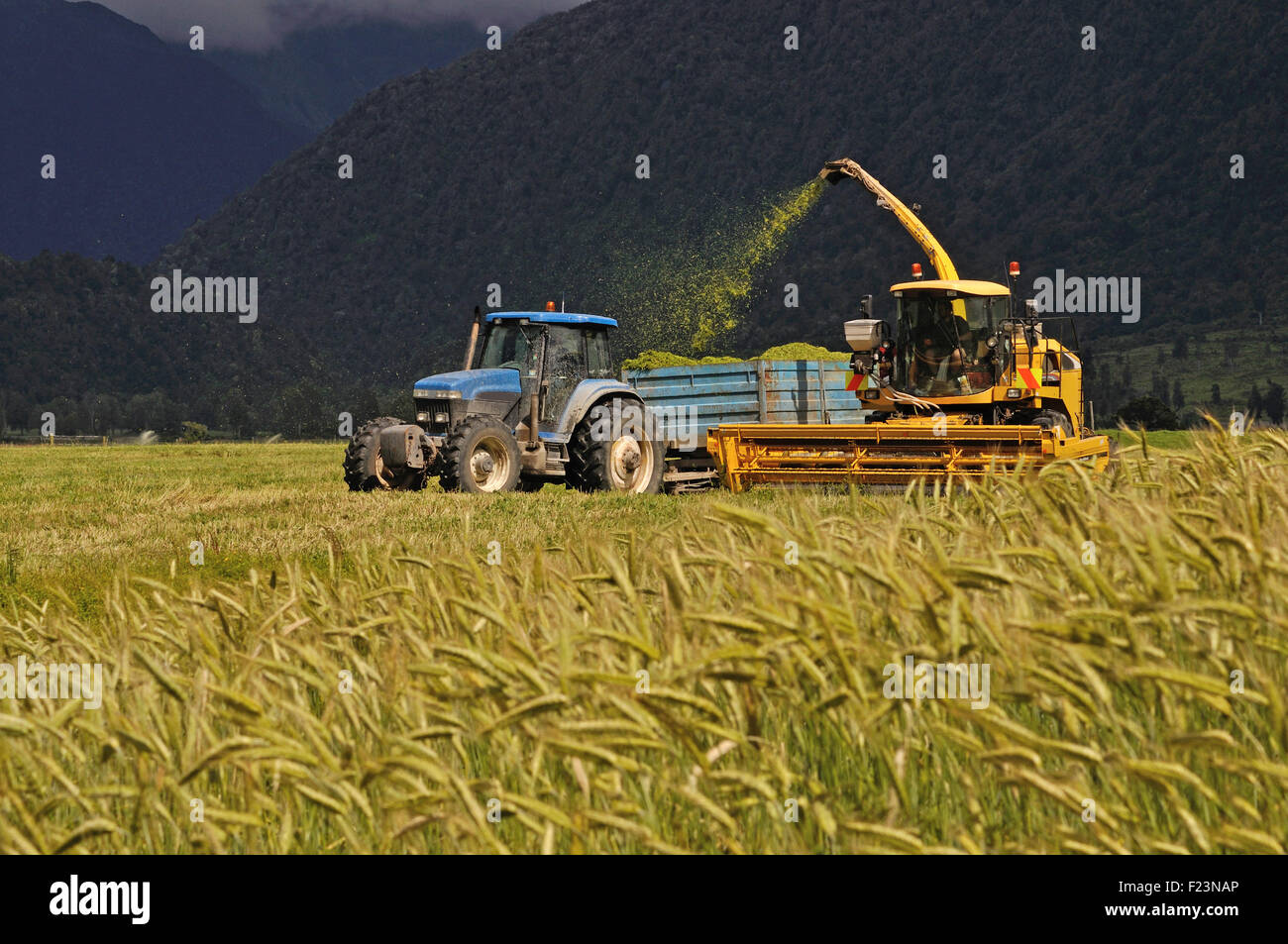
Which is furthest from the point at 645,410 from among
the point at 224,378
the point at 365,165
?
the point at 365,165

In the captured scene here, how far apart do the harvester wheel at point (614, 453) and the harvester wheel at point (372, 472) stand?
6.70ft

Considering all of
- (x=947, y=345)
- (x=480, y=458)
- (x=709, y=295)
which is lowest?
(x=480, y=458)

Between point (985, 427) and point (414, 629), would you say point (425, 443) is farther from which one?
point (414, 629)

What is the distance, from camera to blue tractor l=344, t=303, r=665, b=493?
1580cm

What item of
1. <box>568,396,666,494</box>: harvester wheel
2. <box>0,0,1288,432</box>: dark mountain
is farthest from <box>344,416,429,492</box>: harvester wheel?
<box>0,0,1288,432</box>: dark mountain

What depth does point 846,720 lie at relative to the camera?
3123mm

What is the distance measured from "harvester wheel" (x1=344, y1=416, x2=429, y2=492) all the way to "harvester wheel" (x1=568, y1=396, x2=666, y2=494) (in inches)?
80.4

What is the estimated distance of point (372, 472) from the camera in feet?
52.9

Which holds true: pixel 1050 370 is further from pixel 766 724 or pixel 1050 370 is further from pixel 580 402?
pixel 766 724

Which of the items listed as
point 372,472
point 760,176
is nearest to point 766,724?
point 372,472

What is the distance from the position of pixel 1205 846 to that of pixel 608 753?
122 centimetres

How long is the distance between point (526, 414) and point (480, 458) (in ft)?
3.45

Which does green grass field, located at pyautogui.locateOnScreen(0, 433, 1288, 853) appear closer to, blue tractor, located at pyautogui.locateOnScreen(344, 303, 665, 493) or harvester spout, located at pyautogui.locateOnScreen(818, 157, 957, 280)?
blue tractor, located at pyautogui.locateOnScreen(344, 303, 665, 493)

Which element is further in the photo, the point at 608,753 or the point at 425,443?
the point at 425,443
